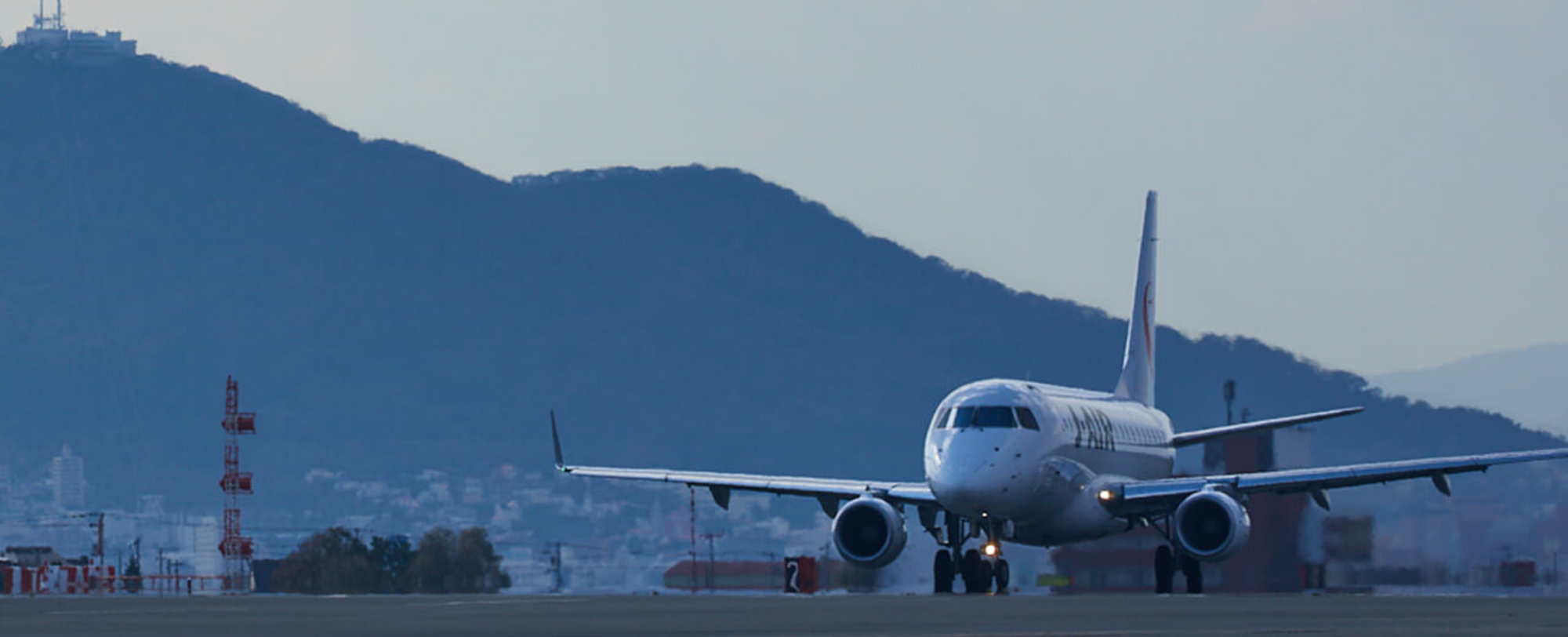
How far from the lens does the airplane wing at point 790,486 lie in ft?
147

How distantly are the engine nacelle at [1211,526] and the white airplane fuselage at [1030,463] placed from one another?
Result: 6.35ft

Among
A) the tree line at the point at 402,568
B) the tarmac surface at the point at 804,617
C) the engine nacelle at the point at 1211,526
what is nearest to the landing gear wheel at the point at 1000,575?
the engine nacelle at the point at 1211,526

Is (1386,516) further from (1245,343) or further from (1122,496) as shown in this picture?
(1245,343)

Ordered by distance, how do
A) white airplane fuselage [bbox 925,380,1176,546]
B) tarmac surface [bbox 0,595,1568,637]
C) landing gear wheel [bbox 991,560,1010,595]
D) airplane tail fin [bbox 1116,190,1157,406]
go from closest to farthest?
1. tarmac surface [bbox 0,595,1568,637]
2. white airplane fuselage [bbox 925,380,1176,546]
3. landing gear wheel [bbox 991,560,1010,595]
4. airplane tail fin [bbox 1116,190,1157,406]

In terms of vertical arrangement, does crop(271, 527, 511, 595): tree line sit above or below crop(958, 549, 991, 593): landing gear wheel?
above

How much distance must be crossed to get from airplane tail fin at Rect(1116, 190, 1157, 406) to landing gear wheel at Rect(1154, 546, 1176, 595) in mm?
7101

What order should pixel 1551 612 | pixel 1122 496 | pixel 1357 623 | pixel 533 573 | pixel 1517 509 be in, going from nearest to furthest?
pixel 1357 623, pixel 1551 612, pixel 1122 496, pixel 1517 509, pixel 533 573

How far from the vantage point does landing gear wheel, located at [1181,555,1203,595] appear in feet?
150

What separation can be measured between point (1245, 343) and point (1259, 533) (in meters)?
51.2

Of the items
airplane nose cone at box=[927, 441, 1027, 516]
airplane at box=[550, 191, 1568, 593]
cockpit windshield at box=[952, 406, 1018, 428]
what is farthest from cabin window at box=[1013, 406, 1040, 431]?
airplane nose cone at box=[927, 441, 1027, 516]

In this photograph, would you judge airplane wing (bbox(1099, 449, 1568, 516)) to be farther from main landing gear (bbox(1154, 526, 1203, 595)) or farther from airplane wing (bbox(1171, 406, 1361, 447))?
airplane wing (bbox(1171, 406, 1361, 447))

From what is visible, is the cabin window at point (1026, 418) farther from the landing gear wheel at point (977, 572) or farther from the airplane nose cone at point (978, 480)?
the landing gear wheel at point (977, 572)

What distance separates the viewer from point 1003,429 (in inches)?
1635

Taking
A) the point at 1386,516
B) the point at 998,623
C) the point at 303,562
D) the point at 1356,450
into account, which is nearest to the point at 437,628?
the point at 998,623
